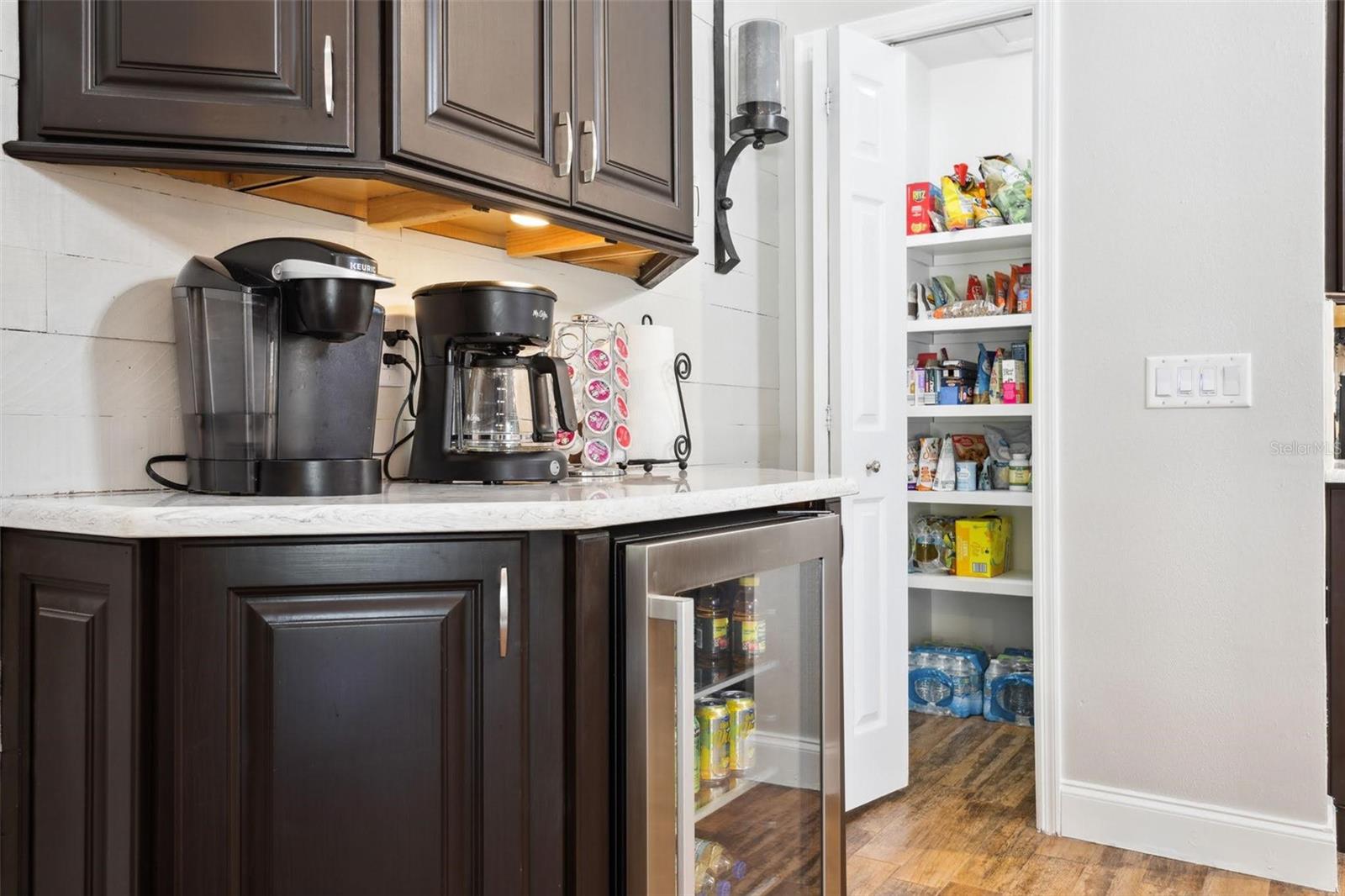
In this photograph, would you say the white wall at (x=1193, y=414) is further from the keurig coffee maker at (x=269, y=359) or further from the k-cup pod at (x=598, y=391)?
the keurig coffee maker at (x=269, y=359)

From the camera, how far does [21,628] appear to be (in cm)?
116

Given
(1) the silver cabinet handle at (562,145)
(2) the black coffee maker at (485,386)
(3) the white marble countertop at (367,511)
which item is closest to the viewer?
(3) the white marble countertop at (367,511)

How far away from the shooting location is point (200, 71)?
47.8 inches

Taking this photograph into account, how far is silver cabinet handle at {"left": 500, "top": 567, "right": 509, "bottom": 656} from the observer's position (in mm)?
1164

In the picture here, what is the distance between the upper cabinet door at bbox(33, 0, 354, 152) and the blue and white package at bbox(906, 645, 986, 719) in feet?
10.3

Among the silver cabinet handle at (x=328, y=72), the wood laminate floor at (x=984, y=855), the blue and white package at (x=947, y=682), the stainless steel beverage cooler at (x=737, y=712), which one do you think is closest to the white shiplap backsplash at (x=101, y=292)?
the silver cabinet handle at (x=328, y=72)

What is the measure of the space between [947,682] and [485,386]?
274 centimetres

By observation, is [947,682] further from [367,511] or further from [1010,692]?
[367,511]

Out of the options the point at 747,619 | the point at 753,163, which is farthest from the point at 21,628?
the point at 753,163

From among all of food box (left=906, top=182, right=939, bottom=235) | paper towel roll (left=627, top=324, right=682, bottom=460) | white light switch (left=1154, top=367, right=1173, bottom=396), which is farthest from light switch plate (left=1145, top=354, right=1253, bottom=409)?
food box (left=906, top=182, right=939, bottom=235)

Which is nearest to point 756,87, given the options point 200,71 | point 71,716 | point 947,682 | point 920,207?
point 200,71

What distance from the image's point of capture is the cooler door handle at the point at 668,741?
125cm

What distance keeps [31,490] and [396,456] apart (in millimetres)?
591

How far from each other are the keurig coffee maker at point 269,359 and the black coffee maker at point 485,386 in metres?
0.23
